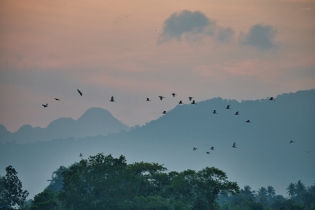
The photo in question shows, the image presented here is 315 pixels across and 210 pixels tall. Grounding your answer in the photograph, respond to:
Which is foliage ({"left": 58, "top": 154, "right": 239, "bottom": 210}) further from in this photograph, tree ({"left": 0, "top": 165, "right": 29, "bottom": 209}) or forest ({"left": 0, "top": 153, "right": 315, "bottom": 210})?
tree ({"left": 0, "top": 165, "right": 29, "bottom": 209})

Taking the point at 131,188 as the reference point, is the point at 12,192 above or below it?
above

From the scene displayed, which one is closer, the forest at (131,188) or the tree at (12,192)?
the forest at (131,188)

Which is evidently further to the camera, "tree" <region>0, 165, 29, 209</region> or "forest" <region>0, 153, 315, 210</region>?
"tree" <region>0, 165, 29, 209</region>

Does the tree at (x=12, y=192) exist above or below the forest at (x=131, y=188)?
above

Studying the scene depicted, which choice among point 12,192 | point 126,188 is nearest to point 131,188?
point 126,188

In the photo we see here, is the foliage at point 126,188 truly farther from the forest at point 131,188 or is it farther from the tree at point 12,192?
the tree at point 12,192

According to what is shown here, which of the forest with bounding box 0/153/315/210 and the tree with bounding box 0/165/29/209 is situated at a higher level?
the tree with bounding box 0/165/29/209

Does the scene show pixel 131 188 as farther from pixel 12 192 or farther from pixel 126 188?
pixel 12 192

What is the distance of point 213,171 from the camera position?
8050cm

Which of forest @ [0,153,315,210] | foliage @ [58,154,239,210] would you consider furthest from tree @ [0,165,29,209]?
foliage @ [58,154,239,210]

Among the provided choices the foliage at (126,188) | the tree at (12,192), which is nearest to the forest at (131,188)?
the foliage at (126,188)

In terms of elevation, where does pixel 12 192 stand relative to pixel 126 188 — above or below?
above

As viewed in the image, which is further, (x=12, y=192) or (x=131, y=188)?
(x=12, y=192)

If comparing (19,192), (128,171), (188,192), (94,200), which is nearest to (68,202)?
(94,200)
